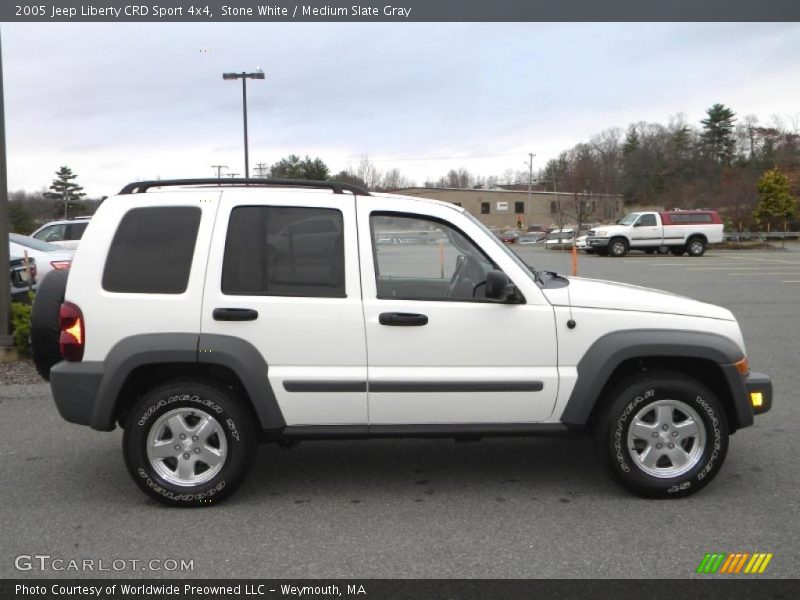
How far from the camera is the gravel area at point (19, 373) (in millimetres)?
7328

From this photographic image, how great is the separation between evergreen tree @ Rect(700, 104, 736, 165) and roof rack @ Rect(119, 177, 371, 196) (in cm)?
9873

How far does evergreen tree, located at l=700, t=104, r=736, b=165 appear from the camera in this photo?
9294 cm

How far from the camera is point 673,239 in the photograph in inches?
1288

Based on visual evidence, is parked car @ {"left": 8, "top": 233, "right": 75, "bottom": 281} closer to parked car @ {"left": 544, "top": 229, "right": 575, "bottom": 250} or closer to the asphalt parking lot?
the asphalt parking lot

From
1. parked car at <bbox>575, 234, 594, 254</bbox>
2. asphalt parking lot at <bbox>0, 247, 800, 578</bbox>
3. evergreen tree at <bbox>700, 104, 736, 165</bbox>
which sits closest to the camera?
asphalt parking lot at <bbox>0, 247, 800, 578</bbox>

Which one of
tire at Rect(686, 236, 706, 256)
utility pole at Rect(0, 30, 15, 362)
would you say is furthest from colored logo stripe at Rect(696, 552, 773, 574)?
tire at Rect(686, 236, 706, 256)

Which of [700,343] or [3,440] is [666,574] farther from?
[3,440]

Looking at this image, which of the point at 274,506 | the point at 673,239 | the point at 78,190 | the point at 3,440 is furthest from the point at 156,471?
the point at 78,190

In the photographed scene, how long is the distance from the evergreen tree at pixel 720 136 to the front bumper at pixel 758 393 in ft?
321

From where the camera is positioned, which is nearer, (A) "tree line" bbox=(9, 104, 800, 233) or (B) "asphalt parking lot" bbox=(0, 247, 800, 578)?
(B) "asphalt parking lot" bbox=(0, 247, 800, 578)

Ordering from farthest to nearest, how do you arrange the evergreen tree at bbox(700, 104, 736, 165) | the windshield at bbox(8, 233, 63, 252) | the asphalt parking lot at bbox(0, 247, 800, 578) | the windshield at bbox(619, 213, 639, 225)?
the evergreen tree at bbox(700, 104, 736, 165) < the windshield at bbox(619, 213, 639, 225) < the windshield at bbox(8, 233, 63, 252) < the asphalt parking lot at bbox(0, 247, 800, 578)

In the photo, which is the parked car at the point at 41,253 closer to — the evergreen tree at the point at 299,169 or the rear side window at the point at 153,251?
the rear side window at the point at 153,251

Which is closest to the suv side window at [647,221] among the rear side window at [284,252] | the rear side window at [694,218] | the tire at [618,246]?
the rear side window at [694,218]

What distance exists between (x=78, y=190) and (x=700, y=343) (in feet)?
293
